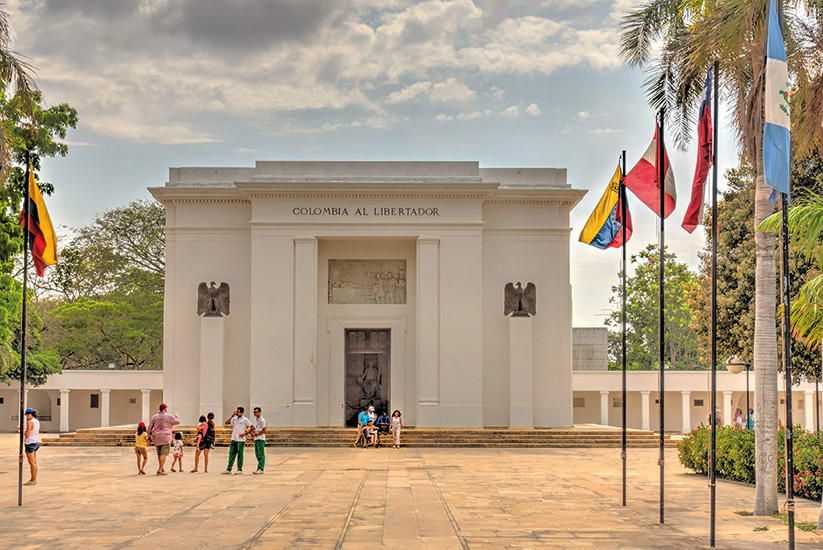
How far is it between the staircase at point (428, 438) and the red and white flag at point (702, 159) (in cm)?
1582

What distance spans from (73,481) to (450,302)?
1482 cm

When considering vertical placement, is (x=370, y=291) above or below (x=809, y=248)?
above

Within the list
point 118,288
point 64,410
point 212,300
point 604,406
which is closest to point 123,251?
Result: point 118,288

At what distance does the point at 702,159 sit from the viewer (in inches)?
491

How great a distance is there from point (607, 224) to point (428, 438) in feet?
41.0

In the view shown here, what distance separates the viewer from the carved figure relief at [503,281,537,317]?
1173 inches

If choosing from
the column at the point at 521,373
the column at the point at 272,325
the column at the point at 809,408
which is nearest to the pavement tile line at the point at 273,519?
the column at the point at 272,325

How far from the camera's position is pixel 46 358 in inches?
1492

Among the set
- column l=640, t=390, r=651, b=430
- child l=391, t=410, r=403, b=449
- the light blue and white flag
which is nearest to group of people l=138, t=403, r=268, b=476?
child l=391, t=410, r=403, b=449

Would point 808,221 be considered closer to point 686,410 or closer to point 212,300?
point 212,300

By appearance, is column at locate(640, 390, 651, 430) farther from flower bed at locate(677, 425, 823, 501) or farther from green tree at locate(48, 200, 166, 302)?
green tree at locate(48, 200, 166, 302)

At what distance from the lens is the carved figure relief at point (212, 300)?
29.8 meters

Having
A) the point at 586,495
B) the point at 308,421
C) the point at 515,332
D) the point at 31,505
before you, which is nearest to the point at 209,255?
the point at 308,421

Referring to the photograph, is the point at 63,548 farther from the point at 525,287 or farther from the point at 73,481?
the point at 525,287
